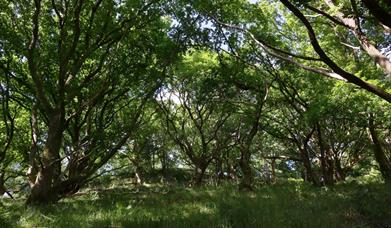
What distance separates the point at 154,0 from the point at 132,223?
26.3 ft

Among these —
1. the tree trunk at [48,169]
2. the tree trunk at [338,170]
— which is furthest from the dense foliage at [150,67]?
the tree trunk at [338,170]

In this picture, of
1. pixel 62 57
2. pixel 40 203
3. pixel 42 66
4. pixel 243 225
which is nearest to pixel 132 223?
pixel 243 225

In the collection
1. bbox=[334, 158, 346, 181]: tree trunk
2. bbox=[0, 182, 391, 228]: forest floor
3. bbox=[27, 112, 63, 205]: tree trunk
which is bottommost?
bbox=[0, 182, 391, 228]: forest floor

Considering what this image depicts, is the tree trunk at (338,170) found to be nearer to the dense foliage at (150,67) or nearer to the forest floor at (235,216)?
the dense foliage at (150,67)

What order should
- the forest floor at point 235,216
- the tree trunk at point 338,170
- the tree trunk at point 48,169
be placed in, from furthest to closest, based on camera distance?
the tree trunk at point 338,170 < the tree trunk at point 48,169 < the forest floor at point 235,216

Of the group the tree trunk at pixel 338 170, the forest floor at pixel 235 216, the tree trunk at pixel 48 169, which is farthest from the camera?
the tree trunk at pixel 338 170

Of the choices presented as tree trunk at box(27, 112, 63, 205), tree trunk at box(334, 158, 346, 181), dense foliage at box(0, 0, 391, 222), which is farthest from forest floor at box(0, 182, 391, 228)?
tree trunk at box(334, 158, 346, 181)

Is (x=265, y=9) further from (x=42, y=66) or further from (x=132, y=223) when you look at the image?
(x=132, y=223)

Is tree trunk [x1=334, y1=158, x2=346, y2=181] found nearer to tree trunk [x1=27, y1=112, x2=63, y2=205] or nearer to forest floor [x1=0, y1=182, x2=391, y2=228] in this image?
forest floor [x1=0, y1=182, x2=391, y2=228]

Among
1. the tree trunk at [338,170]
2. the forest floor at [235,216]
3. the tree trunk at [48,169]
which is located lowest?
the forest floor at [235,216]

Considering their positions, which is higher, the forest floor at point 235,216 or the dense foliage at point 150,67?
the dense foliage at point 150,67

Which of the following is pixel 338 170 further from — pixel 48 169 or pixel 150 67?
pixel 48 169

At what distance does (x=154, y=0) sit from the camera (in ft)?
39.4

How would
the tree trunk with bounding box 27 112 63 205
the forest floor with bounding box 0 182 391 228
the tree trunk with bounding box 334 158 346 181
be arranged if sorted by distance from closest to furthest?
the forest floor with bounding box 0 182 391 228 < the tree trunk with bounding box 27 112 63 205 < the tree trunk with bounding box 334 158 346 181
